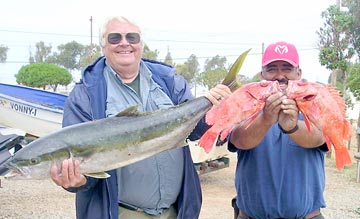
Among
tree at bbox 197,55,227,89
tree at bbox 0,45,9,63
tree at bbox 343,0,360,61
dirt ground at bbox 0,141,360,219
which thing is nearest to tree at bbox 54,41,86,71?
tree at bbox 0,45,9,63

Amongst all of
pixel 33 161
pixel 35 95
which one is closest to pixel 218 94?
pixel 33 161

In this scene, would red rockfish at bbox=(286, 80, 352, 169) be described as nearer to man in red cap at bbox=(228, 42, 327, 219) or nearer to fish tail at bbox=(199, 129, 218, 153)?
man in red cap at bbox=(228, 42, 327, 219)

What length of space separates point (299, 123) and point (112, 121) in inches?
50.2

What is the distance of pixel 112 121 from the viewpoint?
312 cm

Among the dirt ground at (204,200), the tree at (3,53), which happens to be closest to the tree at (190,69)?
the tree at (3,53)

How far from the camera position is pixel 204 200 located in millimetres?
9977

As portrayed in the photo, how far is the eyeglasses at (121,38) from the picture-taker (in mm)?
3434

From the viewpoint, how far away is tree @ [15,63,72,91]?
48750mm

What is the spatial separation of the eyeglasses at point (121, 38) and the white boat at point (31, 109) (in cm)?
1035

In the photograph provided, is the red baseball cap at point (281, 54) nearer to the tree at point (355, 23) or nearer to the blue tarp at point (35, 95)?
the blue tarp at point (35, 95)

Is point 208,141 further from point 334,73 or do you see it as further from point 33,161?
point 334,73

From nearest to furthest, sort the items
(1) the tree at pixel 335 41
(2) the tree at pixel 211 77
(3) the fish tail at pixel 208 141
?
(3) the fish tail at pixel 208 141
(1) the tree at pixel 335 41
(2) the tree at pixel 211 77

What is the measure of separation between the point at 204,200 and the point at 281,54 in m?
6.89

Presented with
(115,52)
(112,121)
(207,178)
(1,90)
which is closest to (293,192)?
(112,121)
